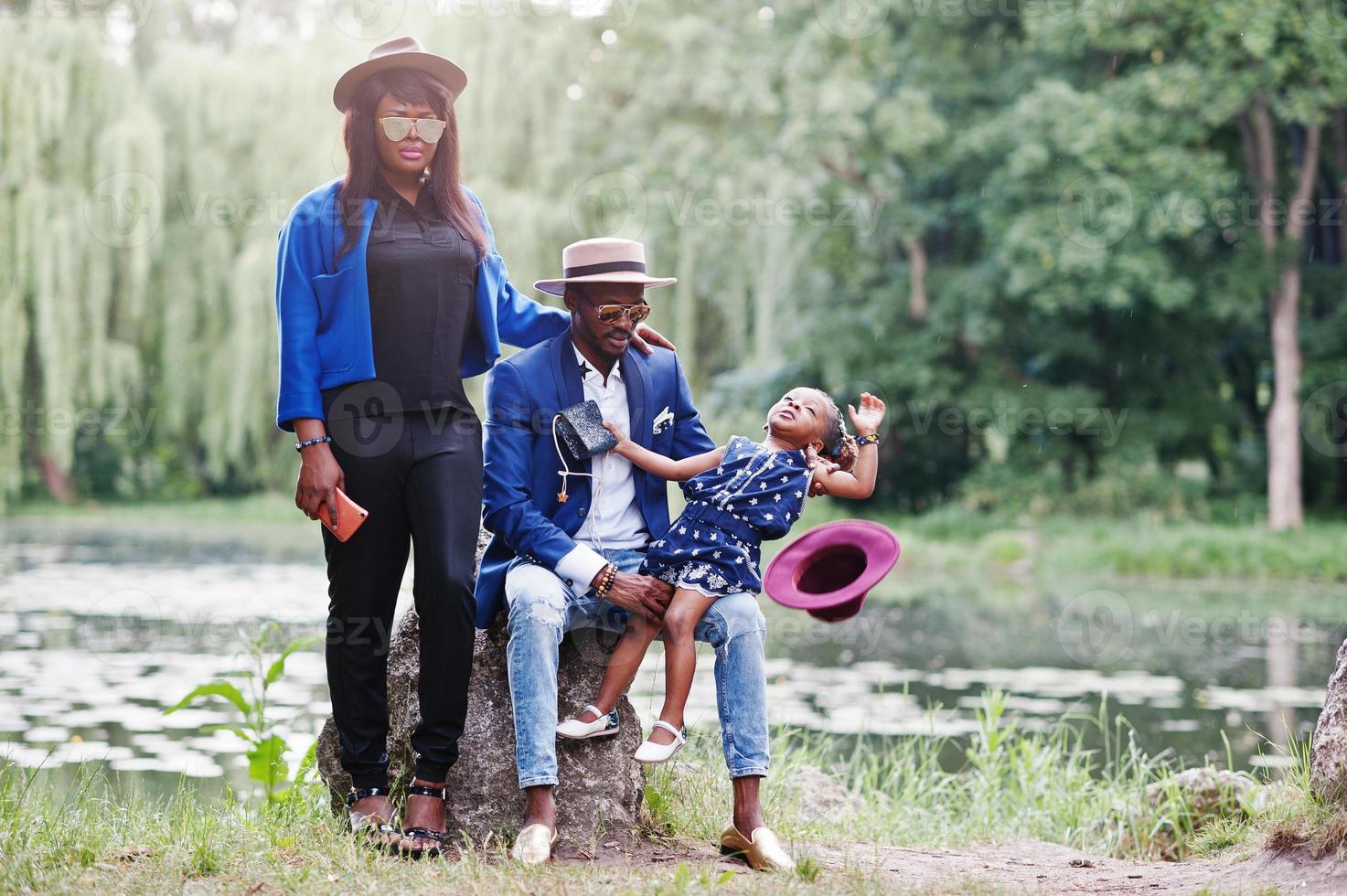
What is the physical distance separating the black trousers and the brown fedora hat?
2.83 ft

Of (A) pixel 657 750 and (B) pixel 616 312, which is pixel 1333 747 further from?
(B) pixel 616 312

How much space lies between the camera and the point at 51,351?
17500 mm

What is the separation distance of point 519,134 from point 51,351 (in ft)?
21.5

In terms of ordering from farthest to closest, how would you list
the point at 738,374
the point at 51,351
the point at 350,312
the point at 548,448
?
the point at 738,374 < the point at 51,351 < the point at 548,448 < the point at 350,312

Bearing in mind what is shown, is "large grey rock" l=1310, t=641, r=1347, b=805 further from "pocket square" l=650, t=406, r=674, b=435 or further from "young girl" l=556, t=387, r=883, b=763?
"pocket square" l=650, t=406, r=674, b=435

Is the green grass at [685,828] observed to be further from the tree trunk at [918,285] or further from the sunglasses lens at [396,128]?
the tree trunk at [918,285]

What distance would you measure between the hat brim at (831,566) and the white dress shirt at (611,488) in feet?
1.30

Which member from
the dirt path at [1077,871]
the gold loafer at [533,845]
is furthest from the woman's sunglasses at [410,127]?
the dirt path at [1077,871]

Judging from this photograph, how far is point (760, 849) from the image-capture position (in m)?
3.50

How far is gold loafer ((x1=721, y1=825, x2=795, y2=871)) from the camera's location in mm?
3471

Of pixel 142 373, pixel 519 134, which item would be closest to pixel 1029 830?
pixel 519 134

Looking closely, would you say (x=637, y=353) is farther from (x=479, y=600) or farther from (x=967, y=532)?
(x=967, y=532)

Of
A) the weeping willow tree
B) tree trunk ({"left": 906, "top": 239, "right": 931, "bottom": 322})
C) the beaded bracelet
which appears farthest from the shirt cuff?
tree trunk ({"left": 906, "top": 239, "right": 931, "bottom": 322})

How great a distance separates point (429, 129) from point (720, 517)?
1261 mm
